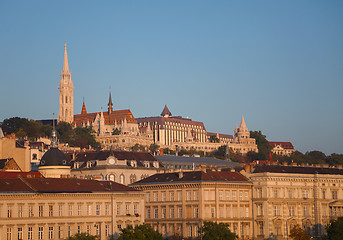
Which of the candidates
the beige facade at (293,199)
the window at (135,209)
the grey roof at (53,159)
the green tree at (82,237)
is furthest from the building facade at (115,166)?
the green tree at (82,237)

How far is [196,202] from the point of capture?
129625 millimetres

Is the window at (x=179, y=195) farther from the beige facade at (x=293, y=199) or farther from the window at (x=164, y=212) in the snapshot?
the beige facade at (x=293, y=199)

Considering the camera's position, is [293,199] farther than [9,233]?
Yes

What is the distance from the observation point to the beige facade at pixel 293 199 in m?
134

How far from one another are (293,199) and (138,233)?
39.6m

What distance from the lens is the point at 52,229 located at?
10675cm

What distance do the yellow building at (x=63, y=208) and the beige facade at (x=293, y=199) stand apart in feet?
77.0

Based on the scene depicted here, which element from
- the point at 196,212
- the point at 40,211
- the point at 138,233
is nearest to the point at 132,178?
the point at 196,212

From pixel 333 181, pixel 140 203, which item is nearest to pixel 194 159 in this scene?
pixel 333 181

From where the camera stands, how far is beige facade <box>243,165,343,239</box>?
440 ft

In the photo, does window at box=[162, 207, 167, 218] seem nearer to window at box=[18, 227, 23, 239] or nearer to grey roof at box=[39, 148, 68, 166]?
grey roof at box=[39, 148, 68, 166]

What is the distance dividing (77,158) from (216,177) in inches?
1564

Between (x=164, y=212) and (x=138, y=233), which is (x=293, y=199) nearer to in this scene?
(x=164, y=212)

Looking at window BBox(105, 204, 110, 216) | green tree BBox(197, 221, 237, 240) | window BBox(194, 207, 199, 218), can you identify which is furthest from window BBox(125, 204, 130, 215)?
window BBox(194, 207, 199, 218)
